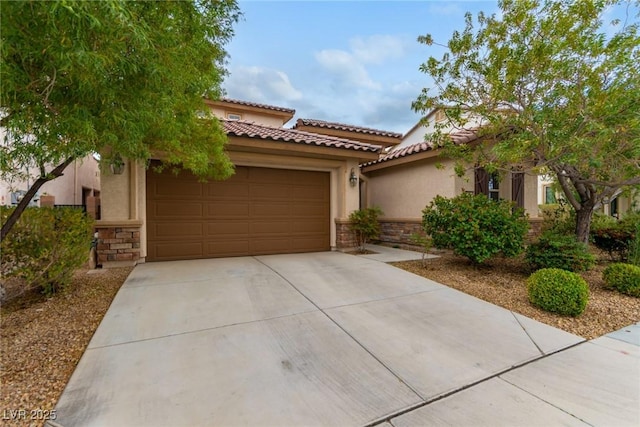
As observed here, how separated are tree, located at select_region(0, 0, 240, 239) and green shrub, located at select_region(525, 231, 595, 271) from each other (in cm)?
695

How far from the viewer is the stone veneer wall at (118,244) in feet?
20.6

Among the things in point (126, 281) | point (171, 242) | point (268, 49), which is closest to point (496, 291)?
point (126, 281)

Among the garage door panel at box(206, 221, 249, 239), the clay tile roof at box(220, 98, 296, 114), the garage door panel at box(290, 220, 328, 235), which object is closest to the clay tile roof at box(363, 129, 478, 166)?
the garage door panel at box(290, 220, 328, 235)

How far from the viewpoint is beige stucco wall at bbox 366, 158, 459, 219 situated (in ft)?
27.7

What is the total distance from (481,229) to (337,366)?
4.91 metres

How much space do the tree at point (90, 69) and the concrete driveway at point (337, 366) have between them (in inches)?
79.7

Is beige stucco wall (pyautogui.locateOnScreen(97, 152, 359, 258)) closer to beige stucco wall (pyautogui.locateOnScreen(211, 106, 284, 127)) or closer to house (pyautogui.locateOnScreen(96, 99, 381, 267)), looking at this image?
house (pyautogui.locateOnScreen(96, 99, 381, 267))

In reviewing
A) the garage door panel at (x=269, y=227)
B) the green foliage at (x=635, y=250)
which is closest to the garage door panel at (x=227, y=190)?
the garage door panel at (x=269, y=227)

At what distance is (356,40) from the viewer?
29.4ft

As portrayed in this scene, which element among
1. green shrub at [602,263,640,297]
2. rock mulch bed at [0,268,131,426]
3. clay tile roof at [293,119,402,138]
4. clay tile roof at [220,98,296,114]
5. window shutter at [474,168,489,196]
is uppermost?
clay tile roof at [220,98,296,114]

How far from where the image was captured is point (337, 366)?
8.48 feet

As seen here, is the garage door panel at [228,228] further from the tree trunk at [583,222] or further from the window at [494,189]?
the tree trunk at [583,222]

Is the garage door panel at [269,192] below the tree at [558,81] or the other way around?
below

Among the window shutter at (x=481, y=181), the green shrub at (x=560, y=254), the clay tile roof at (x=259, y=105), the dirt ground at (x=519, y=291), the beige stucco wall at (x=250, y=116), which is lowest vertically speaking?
the dirt ground at (x=519, y=291)
